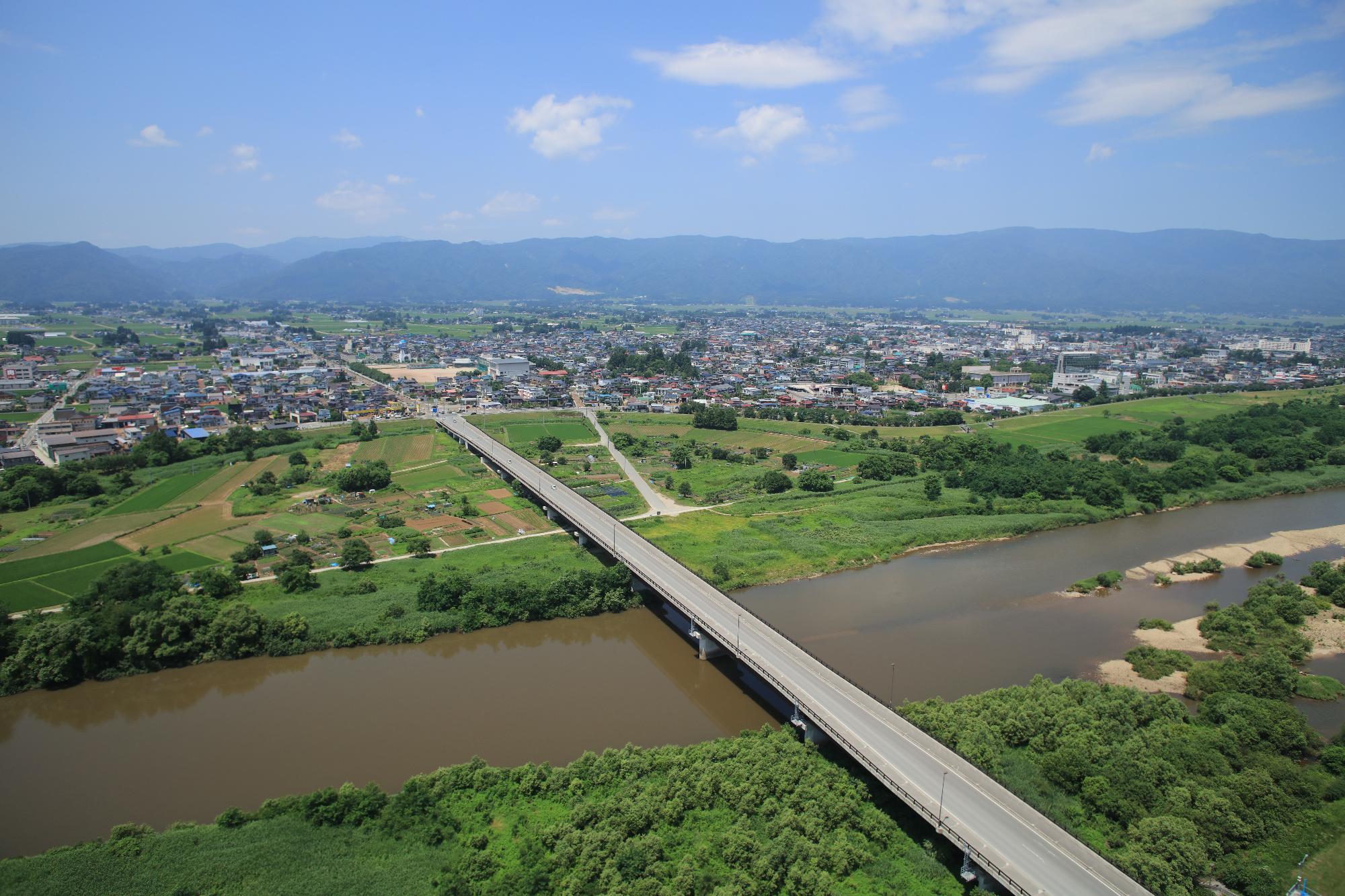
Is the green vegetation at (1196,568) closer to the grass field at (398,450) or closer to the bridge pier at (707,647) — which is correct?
the bridge pier at (707,647)

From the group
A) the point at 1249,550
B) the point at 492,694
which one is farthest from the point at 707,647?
the point at 1249,550

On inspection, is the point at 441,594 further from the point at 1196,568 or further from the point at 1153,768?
the point at 1196,568

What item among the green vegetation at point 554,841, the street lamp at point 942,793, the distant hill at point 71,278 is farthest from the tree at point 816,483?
the distant hill at point 71,278

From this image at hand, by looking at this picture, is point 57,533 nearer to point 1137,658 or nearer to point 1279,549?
point 1137,658

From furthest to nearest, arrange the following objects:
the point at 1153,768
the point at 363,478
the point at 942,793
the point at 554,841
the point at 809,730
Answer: the point at 363,478 < the point at 809,730 < the point at 1153,768 < the point at 942,793 < the point at 554,841

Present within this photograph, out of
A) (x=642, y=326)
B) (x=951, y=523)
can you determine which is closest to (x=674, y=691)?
(x=951, y=523)
